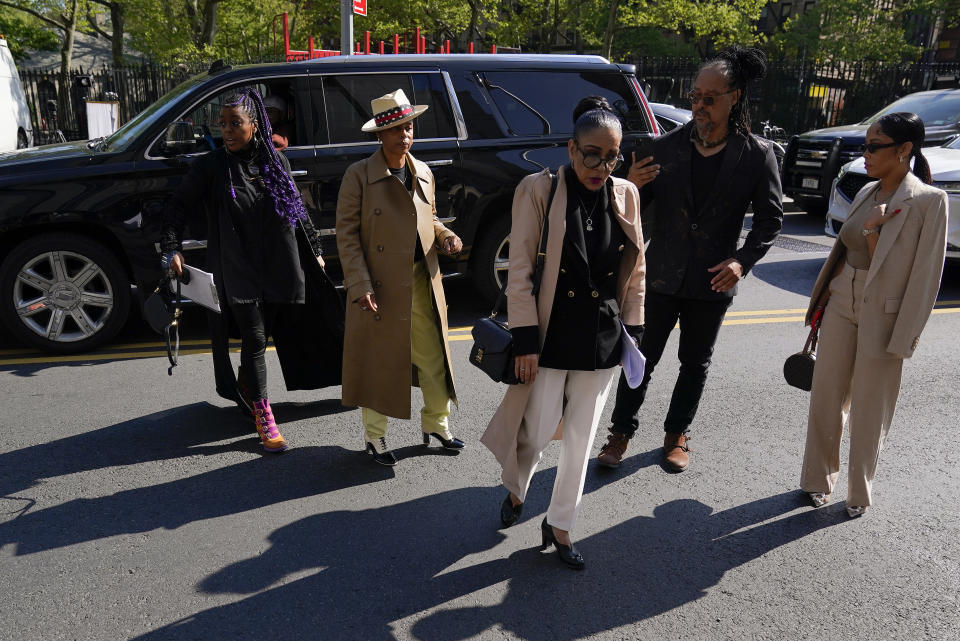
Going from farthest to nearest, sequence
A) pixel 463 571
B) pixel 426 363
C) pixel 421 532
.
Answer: pixel 426 363
pixel 421 532
pixel 463 571

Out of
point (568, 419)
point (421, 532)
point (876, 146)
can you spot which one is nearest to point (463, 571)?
point (421, 532)

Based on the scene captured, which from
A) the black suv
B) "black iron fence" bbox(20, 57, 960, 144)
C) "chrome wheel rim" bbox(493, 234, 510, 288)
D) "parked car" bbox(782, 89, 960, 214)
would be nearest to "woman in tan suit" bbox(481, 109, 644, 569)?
the black suv

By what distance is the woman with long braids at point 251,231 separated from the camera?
407cm

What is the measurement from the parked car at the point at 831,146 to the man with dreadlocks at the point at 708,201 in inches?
340

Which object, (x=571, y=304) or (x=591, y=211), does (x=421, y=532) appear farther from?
(x=591, y=211)

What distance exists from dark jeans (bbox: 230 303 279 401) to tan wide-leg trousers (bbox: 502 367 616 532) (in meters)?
1.68

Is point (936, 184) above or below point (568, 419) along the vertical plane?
above

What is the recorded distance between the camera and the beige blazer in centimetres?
339

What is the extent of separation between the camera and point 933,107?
1210 centimetres

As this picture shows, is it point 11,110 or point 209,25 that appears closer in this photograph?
point 11,110

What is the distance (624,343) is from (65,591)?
2379mm

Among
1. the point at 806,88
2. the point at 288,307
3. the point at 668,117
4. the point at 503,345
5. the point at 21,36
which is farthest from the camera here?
the point at 21,36

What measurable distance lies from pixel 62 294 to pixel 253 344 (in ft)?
7.42

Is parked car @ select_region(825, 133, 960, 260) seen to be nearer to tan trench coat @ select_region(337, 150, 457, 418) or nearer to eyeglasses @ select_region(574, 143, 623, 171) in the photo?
tan trench coat @ select_region(337, 150, 457, 418)
